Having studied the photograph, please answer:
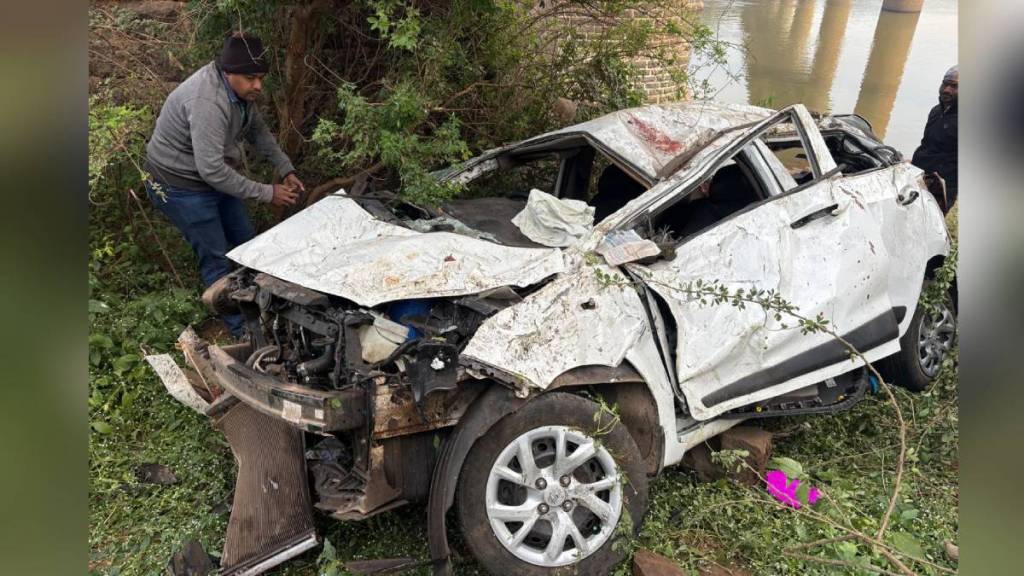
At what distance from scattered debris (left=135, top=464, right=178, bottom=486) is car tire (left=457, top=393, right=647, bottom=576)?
5.52ft

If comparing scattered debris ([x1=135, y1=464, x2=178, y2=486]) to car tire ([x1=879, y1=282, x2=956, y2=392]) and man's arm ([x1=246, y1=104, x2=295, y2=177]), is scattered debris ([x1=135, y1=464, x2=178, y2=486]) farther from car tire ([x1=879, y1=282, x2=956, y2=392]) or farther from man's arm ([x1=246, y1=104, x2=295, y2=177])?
car tire ([x1=879, y1=282, x2=956, y2=392])

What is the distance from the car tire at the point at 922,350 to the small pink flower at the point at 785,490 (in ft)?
4.66

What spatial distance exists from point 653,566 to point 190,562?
6.30 feet

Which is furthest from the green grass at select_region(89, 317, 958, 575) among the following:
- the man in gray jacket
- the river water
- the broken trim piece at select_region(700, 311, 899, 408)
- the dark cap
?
the river water

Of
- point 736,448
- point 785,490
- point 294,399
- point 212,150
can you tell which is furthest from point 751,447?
point 212,150

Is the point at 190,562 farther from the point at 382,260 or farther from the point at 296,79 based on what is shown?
the point at 296,79

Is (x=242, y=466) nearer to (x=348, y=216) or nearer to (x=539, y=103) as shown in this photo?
(x=348, y=216)

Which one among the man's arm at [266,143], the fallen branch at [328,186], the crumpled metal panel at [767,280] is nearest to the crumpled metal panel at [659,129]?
the crumpled metal panel at [767,280]

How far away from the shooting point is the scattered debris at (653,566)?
2.75 metres

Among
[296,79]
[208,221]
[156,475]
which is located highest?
[296,79]

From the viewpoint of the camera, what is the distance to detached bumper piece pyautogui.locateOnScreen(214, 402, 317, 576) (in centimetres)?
271

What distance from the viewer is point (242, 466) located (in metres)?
2.98

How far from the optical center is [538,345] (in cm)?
266

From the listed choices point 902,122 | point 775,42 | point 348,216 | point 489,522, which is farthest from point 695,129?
point 775,42
